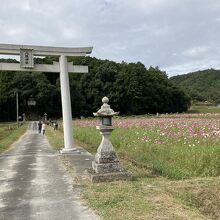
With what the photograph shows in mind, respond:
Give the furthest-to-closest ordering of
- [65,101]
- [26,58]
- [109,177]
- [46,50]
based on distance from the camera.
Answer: [65,101] < [46,50] < [26,58] < [109,177]

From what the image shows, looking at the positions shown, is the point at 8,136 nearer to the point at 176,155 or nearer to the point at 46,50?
the point at 46,50

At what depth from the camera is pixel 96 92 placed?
7469cm

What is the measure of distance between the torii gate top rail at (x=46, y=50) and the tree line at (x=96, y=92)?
52.4 meters

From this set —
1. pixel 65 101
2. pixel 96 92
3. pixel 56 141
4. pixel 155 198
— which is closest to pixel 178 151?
pixel 155 198

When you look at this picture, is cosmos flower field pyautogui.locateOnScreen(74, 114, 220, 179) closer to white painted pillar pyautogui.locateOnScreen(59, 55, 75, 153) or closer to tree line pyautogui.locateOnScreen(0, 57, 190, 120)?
white painted pillar pyautogui.locateOnScreen(59, 55, 75, 153)

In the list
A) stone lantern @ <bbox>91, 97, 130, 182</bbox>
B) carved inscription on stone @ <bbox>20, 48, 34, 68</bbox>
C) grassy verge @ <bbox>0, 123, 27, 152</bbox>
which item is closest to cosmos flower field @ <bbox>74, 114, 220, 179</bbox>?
stone lantern @ <bbox>91, 97, 130, 182</bbox>

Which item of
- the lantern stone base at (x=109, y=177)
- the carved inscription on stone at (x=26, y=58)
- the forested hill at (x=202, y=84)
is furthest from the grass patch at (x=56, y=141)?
the forested hill at (x=202, y=84)

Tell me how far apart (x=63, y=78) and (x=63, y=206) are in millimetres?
10638

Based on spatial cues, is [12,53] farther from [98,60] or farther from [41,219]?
[98,60]

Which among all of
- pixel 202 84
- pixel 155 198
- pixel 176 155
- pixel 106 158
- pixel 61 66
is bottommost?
pixel 155 198

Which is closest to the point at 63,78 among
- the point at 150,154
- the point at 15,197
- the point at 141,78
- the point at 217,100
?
the point at 150,154

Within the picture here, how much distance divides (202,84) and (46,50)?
112663 millimetres

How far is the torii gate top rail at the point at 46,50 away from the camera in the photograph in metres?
16.1

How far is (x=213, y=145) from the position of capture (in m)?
10.5
